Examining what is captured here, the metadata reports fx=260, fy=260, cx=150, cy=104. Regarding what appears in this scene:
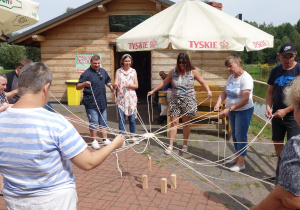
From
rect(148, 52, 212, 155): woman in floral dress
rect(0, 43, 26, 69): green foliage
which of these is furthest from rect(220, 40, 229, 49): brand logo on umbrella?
rect(0, 43, 26, 69): green foliage

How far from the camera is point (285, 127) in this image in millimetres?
3551

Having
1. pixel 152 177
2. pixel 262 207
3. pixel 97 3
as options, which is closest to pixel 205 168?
pixel 152 177

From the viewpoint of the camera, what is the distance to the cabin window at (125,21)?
9688 millimetres

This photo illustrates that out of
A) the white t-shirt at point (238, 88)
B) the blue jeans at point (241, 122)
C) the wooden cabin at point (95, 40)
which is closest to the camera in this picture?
the white t-shirt at point (238, 88)

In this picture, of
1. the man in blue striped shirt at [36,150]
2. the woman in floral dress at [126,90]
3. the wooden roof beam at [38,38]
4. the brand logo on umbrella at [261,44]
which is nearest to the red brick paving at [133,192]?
the woman in floral dress at [126,90]

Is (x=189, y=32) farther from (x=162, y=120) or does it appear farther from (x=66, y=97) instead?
(x=66, y=97)

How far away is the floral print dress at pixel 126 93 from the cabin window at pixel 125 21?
5.03m

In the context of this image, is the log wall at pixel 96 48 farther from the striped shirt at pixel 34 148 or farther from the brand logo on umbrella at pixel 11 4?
the striped shirt at pixel 34 148

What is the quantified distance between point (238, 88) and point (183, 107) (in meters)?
1.15

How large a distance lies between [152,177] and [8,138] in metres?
2.79

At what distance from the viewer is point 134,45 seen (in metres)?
5.32

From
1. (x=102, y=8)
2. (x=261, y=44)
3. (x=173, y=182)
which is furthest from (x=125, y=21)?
(x=173, y=182)

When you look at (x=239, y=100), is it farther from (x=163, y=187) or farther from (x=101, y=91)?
(x=101, y=91)

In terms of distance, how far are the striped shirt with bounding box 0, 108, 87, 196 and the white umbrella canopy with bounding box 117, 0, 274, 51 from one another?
3.62m
